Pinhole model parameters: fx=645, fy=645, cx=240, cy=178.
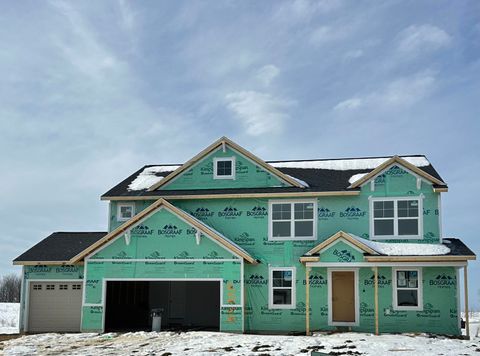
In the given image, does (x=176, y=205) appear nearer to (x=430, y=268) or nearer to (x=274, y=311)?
(x=274, y=311)

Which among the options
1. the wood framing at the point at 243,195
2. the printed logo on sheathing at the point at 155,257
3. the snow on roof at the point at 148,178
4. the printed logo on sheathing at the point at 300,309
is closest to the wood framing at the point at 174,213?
the wood framing at the point at 243,195

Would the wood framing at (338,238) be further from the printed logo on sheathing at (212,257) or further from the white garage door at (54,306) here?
the white garage door at (54,306)

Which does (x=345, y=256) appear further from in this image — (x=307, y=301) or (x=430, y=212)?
(x=430, y=212)

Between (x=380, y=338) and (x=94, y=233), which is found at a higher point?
(x=94, y=233)

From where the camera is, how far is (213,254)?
24469 millimetres

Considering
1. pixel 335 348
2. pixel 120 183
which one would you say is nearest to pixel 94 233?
pixel 120 183

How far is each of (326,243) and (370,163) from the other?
19.1 ft

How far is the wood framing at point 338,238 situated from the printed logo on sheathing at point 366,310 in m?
2.32

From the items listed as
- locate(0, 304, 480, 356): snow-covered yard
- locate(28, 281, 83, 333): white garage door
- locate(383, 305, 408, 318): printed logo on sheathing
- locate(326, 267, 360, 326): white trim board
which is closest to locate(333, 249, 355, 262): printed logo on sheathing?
locate(326, 267, 360, 326): white trim board

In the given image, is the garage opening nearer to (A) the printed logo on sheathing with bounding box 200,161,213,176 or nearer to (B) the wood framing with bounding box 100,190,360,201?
(B) the wood framing with bounding box 100,190,360,201

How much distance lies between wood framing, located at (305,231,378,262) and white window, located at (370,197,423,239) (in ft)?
5.70

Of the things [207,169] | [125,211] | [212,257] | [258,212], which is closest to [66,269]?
[125,211]

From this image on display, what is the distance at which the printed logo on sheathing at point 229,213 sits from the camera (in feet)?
85.4

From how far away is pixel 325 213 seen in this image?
25.2 m
